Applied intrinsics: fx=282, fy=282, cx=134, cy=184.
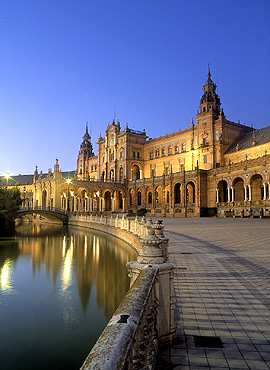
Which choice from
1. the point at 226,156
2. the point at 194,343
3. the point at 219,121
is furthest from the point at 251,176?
the point at 194,343

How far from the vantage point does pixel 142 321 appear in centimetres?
255

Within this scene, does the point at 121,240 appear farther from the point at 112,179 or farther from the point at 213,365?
the point at 112,179

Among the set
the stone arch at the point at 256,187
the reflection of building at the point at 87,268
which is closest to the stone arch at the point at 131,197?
the stone arch at the point at 256,187

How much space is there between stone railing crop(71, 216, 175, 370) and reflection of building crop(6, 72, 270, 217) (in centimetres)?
3304

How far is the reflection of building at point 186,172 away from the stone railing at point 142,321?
33.0 meters

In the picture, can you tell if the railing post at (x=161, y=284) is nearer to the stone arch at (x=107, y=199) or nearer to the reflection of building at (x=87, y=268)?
the reflection of building at (x=87, y=268)

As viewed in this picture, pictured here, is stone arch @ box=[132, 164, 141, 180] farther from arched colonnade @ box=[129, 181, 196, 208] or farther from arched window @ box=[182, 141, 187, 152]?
arched window @ box=[182, 141, 187, 152]

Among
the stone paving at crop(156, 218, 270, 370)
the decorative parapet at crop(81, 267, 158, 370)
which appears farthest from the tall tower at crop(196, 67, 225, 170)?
the decorative parapet at crop(81, 267, 158, 370)

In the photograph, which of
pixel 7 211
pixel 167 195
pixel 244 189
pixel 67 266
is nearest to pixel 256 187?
pixel 244 189

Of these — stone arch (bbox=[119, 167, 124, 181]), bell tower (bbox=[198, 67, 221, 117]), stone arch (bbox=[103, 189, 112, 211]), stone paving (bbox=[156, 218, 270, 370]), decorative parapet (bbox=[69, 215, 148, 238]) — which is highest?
bell tower (bbox=[198, 67, 221, 117])

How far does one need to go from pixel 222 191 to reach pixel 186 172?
23.5ft

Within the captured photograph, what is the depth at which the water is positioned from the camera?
236 inches

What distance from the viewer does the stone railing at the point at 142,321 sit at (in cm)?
168

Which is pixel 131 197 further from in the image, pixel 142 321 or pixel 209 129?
pixel 142 321
